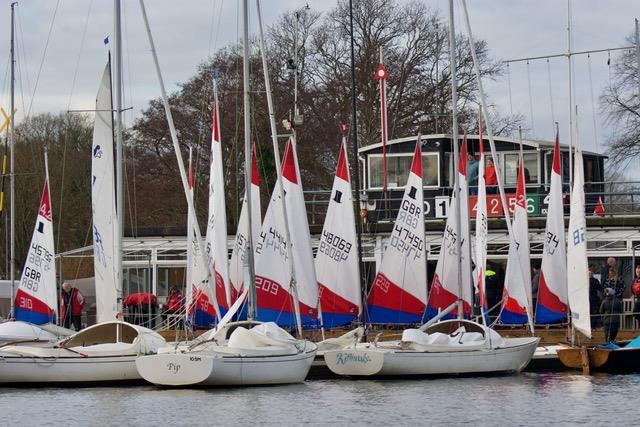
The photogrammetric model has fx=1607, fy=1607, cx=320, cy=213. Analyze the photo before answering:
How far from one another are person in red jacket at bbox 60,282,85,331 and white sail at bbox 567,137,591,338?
43.1ft

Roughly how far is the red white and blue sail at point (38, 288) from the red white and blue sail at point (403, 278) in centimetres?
731

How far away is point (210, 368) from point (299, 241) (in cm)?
609

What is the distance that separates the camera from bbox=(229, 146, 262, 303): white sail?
37.8m

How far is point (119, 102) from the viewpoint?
35.2 m

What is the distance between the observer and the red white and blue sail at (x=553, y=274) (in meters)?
37.6

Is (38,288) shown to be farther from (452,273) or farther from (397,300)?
(452,273)

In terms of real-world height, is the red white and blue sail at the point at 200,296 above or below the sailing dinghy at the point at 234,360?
above

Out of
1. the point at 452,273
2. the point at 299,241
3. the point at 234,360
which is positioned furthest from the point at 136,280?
the point at 234,360

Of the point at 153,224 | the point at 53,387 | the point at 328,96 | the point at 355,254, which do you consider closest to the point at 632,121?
the point at 328,96

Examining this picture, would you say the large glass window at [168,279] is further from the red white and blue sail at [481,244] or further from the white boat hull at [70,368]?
the white boat hull at [70,368]

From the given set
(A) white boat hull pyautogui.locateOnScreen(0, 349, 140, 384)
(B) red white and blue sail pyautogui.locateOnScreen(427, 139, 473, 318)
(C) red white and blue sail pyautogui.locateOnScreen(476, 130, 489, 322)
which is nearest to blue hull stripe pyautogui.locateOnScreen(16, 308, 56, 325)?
(A) white boat hull pyautogui.locateOnScreen(0, 349, 140, 384)

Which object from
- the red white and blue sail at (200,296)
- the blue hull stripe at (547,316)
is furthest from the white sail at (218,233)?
the blue hull stripe at (547,316)

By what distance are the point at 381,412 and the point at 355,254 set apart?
8802mm

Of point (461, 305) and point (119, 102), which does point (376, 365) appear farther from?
point (119, 102)
